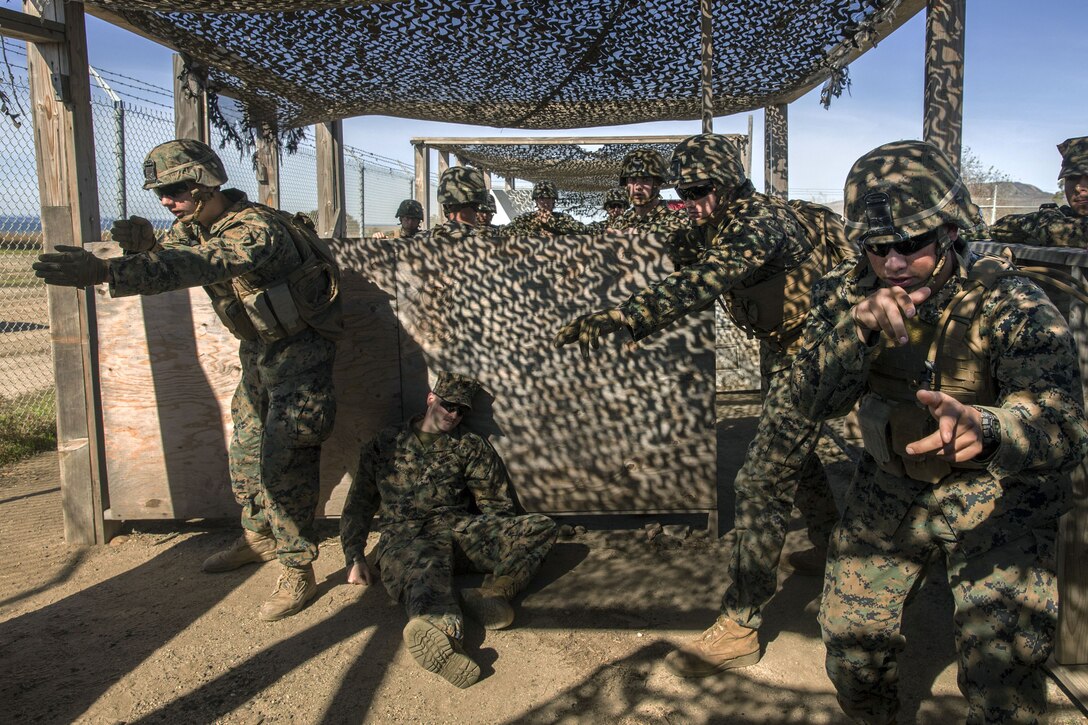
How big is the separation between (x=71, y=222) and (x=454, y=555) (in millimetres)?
2492

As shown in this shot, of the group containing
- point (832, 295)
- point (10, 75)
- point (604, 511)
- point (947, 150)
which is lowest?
point (604, 511)

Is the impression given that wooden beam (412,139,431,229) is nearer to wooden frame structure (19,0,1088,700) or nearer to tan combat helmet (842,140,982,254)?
wooden frame structure (19,0,1088,700)

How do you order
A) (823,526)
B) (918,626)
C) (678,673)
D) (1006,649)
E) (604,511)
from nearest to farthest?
(1006,649) < (678,673) < (918,626) < (823,526) < (604,511)

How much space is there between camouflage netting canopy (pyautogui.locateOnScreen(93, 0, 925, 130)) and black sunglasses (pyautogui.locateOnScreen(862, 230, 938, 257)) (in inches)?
98.2

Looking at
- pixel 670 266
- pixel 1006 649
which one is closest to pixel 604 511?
pixel 670 266

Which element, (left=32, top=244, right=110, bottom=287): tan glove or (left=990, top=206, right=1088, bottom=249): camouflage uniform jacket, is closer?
(left=32, top=244, right=110, bottom=287): tan glove

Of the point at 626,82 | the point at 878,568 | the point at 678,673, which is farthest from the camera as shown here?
the point at 626,82

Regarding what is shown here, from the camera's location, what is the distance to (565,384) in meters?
3.76

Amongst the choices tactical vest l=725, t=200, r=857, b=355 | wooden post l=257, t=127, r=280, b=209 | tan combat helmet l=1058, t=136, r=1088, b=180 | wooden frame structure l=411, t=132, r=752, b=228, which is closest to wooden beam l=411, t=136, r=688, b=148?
wooden frame structure l=411, t=132, r=752, b=228

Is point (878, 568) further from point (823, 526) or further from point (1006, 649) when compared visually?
point (823, 526)

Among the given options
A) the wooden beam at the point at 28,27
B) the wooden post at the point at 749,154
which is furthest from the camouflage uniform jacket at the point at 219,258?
the wooden post at the point at 749,154

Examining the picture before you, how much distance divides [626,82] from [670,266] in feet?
7.75

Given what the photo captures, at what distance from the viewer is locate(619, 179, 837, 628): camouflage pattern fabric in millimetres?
2723

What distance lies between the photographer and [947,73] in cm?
355
